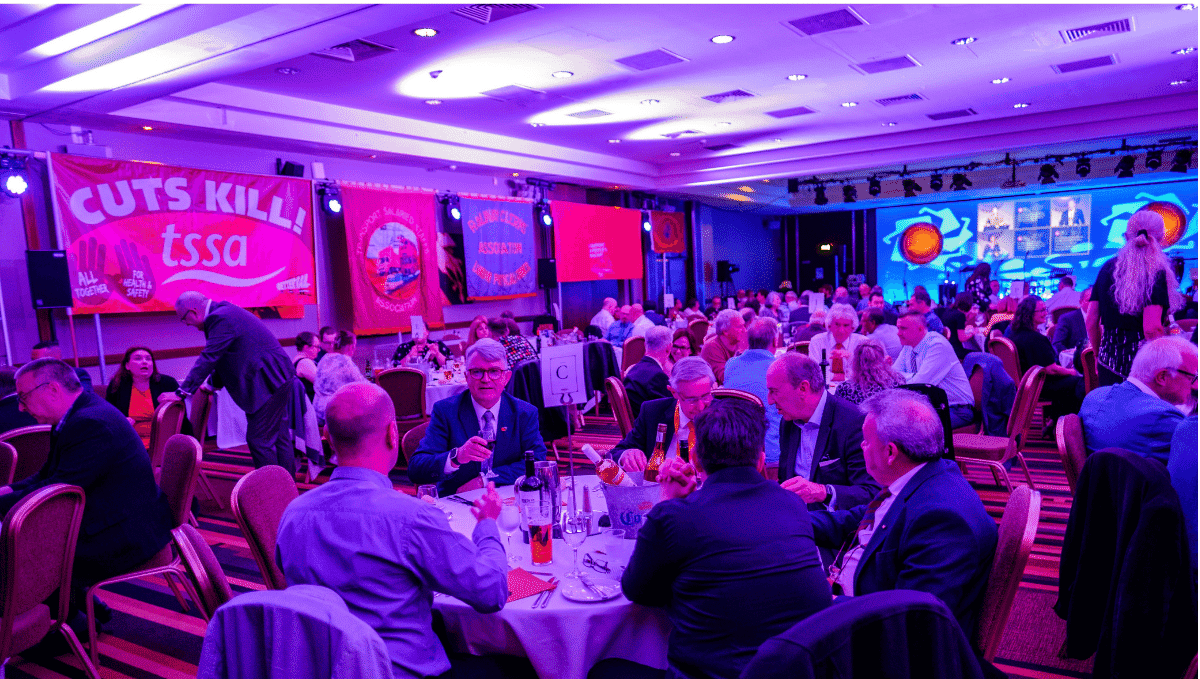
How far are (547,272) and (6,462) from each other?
8.09 metres

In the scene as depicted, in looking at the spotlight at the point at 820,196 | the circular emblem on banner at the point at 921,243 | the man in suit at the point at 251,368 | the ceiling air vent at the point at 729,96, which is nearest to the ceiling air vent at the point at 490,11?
the man in suit at the point at 251,368

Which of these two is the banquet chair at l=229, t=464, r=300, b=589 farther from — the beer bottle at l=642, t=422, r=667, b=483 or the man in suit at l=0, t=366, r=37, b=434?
the man in suit at l=0, t=366, r=37, b=434

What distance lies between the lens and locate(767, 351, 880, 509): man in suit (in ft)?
8.70

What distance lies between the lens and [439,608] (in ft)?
6.35

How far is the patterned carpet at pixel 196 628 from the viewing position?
2.99 meters

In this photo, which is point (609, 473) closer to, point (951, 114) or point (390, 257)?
point (390, 257)

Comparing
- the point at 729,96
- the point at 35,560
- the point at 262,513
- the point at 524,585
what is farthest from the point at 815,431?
the point at 729,96

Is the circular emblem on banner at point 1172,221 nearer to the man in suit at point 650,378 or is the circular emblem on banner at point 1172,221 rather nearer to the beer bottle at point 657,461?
the man in suit at point 650,378

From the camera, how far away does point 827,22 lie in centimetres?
566

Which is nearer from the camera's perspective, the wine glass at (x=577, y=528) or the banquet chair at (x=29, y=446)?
the wine glass at (x=577, y=528)

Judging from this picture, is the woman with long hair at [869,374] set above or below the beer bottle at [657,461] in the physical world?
above

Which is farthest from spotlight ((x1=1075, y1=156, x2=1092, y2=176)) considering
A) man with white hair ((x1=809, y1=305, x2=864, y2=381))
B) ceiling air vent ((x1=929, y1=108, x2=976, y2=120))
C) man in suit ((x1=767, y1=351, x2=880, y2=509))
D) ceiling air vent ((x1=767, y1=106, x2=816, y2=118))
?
man in suit ((x1=767, y1=351, x2=880, y2=509))

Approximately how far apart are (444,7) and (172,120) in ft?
12.0

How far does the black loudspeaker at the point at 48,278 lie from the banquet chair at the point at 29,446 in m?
2.56
